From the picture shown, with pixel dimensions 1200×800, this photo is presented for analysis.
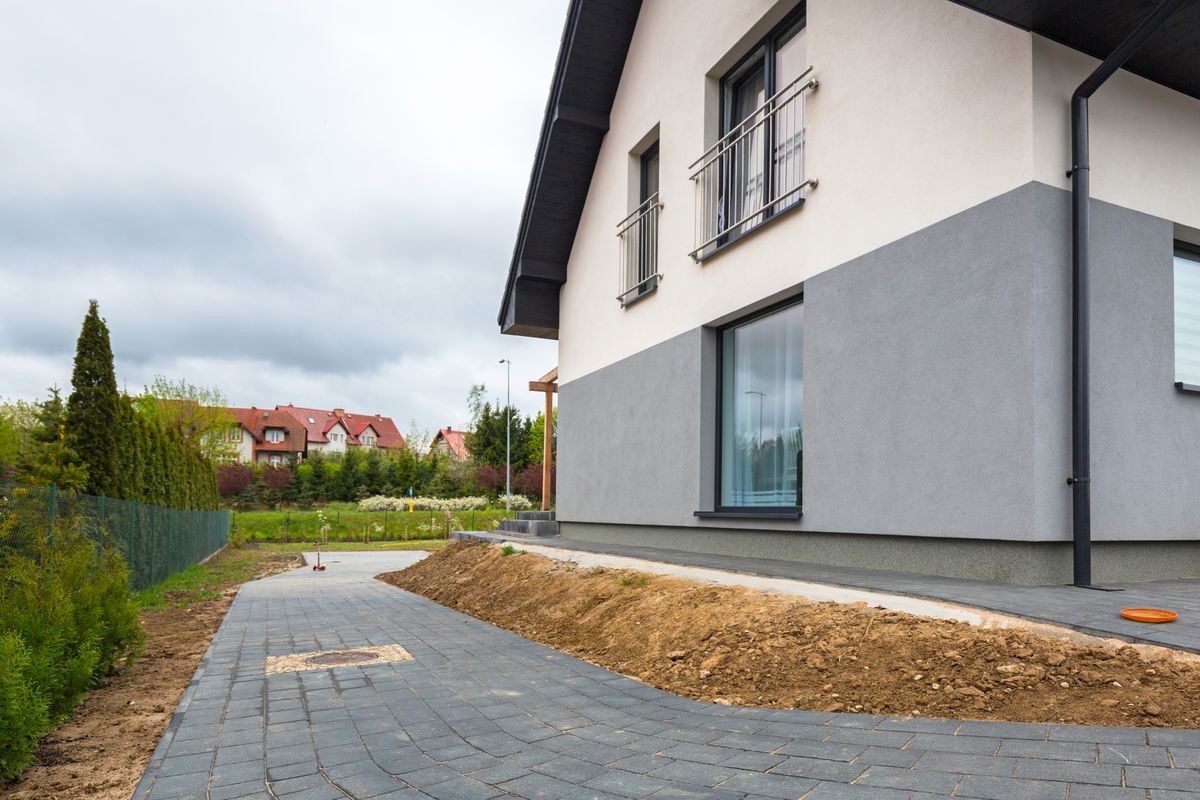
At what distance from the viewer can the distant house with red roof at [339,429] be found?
79.9m

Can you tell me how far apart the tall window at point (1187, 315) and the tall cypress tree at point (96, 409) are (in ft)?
43.2

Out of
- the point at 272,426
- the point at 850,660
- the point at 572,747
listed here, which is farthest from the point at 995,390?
the point at 272,426

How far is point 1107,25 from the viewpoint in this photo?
4.74 m

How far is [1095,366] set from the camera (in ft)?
15.9

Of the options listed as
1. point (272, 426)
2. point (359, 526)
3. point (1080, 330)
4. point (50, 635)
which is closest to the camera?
point (50, 635)

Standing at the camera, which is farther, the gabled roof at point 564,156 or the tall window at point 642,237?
the gabled roof at point 564,156

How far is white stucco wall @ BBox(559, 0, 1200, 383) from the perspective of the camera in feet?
16.2

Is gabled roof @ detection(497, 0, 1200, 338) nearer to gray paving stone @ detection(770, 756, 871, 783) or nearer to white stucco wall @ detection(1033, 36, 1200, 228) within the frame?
white stucco wall @ detection(1033, 36, 1200, 228)

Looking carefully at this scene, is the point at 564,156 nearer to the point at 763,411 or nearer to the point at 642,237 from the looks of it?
the point at 642,237

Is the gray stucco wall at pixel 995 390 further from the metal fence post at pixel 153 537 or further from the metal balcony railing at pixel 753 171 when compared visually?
the metal fence post at pixel 153 537

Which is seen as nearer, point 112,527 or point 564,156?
point 112,527

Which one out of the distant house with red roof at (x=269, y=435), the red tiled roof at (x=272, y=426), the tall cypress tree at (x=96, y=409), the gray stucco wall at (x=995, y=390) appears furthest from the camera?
the red tiled roof at (x=272, y=426)

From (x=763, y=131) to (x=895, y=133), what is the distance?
89.0 inches

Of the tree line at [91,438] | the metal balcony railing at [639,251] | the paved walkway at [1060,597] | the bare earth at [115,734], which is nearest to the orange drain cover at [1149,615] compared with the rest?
the paved walkway at [1060,597]
